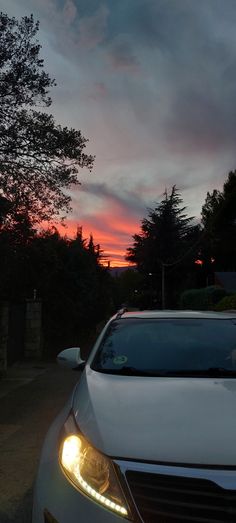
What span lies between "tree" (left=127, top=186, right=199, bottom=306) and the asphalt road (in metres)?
59.9

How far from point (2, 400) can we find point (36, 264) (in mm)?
11584

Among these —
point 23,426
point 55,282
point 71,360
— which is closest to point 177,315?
point 71,360

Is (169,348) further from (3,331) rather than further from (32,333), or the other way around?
(32,333)

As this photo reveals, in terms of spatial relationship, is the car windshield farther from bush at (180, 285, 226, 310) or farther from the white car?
bush at (180, 285, 226, 310)

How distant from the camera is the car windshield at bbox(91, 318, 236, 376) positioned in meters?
3.56

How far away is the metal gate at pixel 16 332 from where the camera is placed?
1505 cm

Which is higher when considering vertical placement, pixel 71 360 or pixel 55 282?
pixel 55 282

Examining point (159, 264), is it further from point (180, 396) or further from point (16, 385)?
point (180, 396)

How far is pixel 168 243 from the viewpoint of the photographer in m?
74.5

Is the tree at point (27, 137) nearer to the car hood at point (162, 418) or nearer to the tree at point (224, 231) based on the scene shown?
the car hood at point (162, 418)

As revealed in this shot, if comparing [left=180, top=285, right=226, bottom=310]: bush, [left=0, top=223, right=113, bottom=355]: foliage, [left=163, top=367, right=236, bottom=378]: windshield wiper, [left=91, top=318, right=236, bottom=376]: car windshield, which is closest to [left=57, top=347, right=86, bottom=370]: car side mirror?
[left=91, top=318, right=236, bottom=376]: car windshield

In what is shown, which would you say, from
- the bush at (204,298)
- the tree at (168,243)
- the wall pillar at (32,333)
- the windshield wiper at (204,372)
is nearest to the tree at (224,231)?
the tree at (168,243)

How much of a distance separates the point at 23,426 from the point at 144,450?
4.81 metres

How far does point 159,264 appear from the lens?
241ft
